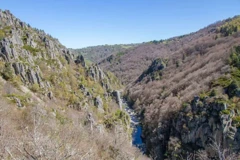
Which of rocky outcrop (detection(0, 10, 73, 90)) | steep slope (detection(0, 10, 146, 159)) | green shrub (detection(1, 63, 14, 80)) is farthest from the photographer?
rocky outcrop (detection(0, 10, 73, 90))

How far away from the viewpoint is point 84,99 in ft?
184

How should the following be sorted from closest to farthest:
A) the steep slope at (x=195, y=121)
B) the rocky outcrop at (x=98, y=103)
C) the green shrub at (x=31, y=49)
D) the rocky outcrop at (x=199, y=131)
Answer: the rocky outcrop at (x=199, y=131) → the steep slope at (x=195, y=121) → the green shrub at (x=31, y=49) → the rocky outcrop at (x=98, y=103)

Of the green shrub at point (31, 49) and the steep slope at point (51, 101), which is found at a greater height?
the green shrub at point (31, 49)

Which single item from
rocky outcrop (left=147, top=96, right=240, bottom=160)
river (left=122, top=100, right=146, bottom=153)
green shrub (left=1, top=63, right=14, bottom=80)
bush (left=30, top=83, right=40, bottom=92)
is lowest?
river (left=122, top=100, right=146, bottom=153)

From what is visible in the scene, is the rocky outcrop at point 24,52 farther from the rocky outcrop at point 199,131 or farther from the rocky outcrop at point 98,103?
the rocky outcrop at point 199,131

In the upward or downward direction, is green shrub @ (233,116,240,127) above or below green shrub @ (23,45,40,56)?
below

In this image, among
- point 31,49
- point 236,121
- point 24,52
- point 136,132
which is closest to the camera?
point 236,121

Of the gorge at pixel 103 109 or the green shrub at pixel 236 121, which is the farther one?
the green shrub at pixel 236 121

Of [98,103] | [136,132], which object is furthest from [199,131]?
[136,132]

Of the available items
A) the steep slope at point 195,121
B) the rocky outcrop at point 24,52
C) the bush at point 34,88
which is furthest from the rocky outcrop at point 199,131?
the rocky outcrop at point 24,52

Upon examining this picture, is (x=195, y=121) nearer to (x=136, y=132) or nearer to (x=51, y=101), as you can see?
(x=136, y=132)

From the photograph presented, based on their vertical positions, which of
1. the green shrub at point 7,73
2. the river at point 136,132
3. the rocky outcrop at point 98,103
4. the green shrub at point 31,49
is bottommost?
the river at point 136,132

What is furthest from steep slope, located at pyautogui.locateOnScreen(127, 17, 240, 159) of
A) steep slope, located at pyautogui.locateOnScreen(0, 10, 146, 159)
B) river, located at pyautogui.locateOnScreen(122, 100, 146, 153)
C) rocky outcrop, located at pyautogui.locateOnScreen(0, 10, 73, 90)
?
rocky outcrop, located at pyautogui.locateOnScreen(0, 10, 73, 90)

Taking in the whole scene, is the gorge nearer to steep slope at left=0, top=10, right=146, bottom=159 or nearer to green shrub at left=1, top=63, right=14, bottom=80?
steep slope at left=0, top=10, right=146, bottom=159
